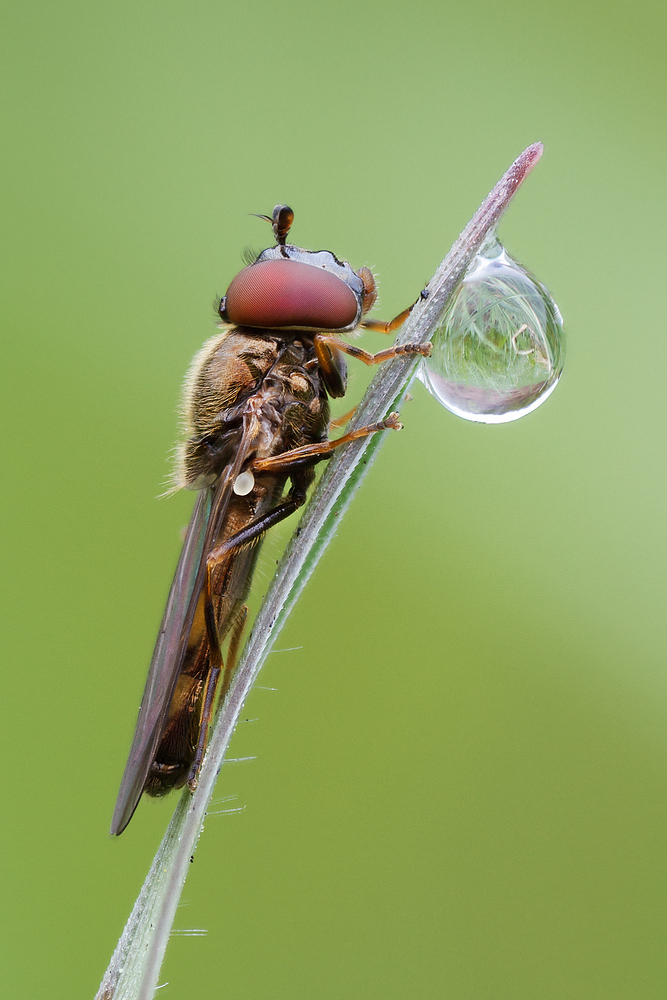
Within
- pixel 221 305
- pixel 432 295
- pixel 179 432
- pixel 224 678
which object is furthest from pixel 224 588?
pixel 432 295

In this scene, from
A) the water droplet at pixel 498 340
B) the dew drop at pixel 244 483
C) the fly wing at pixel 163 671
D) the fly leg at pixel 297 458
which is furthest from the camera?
the dew drop at pixel 244 483

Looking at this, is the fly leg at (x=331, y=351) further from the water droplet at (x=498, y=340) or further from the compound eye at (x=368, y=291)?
the water droplet at (x=498, y=340)

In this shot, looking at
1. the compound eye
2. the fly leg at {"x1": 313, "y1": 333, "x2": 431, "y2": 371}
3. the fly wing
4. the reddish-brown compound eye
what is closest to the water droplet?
the fly leg at {"x1": 313, "y1": 333, "x2": 431, "y2": 371}

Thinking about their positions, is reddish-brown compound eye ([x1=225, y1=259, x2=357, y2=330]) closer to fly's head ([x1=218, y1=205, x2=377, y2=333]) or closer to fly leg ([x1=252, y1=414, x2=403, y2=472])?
fly's head ([x1=218, y1=205, x2=377, y2=333])

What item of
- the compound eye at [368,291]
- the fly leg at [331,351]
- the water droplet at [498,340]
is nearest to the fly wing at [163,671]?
the fly leg at [331,351]

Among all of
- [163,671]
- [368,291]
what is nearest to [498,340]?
[368,291]

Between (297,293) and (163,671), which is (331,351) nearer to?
(297,293)
